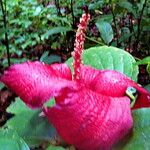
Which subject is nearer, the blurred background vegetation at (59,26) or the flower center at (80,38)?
the flower center at (80,38)

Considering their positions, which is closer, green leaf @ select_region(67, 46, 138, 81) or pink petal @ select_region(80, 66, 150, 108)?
pink petal @ select_region(80, 66, 150, 108)

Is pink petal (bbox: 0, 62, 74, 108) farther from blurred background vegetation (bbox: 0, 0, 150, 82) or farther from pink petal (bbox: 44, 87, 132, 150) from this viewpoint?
blurred background vegetation (bbox: 0, 0, 150, 82)

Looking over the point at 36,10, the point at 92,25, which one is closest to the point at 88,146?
the point at 36,10

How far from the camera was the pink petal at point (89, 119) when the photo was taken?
0.53 m

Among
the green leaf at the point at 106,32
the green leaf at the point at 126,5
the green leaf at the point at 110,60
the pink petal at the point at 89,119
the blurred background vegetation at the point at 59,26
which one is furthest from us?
the blurred background vegetation at the point at 59,26

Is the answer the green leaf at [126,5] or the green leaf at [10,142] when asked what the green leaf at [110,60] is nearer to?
the green leaf at [10,142]

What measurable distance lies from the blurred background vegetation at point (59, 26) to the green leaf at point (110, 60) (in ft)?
4.64

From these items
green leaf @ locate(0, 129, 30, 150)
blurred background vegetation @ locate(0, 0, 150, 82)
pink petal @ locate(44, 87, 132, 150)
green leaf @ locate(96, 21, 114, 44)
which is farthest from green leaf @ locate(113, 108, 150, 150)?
blurred background vegetation @ locate(0, 0, 150, 82)

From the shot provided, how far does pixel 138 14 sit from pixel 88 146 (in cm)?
189

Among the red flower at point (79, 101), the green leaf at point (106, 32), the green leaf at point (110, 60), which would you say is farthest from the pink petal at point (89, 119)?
the green leaf at point (106, 32)

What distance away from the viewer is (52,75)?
0.62 m

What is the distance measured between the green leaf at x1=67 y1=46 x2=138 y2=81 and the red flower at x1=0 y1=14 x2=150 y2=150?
0.50 feet

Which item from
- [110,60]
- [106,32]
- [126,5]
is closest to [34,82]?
[110,60]

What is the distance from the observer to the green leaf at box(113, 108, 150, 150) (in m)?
0.57
